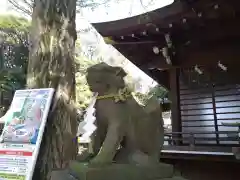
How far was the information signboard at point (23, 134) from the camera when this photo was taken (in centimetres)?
268

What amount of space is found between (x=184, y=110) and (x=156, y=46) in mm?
1559

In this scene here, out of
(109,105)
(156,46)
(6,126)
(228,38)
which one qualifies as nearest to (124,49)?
(156,46)

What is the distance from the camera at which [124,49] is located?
21.0ft

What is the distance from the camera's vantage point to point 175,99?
255 inches

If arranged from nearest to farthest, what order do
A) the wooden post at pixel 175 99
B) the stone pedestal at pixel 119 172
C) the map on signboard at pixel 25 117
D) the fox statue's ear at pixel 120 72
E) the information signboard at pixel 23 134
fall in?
1. the stone pedestal at pixel 119 172
2. the fox statue's ear at pixel 120 72
3. the information signboard at pixel 23 134
4. the map on signboard at pixel 25 117
5. the wooden post at pixel 175 99

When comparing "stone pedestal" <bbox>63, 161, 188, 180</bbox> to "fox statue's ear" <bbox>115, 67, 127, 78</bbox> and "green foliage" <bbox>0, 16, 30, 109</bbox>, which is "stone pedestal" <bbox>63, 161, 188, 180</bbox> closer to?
"fox statue's ear" <bbox>115, 67, 127, 78</bbox>

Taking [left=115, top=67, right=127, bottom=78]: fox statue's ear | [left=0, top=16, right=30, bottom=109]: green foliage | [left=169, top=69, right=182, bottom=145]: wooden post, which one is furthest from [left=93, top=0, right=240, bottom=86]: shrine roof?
[left=0, top=16, right=30, bottom=109]: green foliage

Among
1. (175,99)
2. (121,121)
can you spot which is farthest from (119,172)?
(175,99)

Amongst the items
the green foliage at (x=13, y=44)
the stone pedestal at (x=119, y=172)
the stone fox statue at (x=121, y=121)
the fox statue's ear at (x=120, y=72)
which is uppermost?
the green foliage at (x=13, y=44)

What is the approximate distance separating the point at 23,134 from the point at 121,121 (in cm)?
130

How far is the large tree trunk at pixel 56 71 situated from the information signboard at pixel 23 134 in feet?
1.44

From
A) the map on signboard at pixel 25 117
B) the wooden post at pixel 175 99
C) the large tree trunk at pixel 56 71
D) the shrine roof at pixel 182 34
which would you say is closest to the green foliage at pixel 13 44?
the shrine roof at pixel 182 34

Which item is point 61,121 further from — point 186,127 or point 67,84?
point 186,127

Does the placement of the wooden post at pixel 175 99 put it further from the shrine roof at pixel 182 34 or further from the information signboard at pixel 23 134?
the information signboard at pixel 23 134
